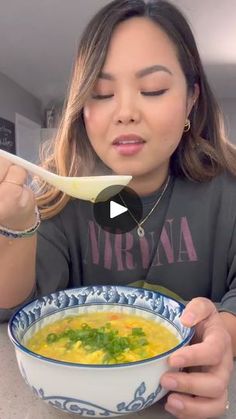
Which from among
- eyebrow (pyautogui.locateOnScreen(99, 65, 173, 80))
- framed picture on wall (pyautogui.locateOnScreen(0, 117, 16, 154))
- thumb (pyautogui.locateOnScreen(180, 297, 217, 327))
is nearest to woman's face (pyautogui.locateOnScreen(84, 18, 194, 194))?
eyebrow (pyautogui.locateOnScreen(99, 65, 173, 80))

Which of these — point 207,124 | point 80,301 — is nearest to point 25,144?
point 207,124

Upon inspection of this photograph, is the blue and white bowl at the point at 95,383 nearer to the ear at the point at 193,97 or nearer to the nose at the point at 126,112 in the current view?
the nose at the point at 126,112

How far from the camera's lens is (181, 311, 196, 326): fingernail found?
0.47 metres

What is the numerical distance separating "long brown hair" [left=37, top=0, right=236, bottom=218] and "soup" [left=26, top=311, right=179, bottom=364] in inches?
14.9

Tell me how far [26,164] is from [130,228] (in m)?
0.39

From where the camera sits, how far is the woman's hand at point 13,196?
0.55 m

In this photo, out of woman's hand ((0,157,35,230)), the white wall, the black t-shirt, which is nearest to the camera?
woman's hand ((0,157,35,230))

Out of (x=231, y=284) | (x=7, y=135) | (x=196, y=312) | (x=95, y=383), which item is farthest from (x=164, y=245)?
(x=7, y=135)

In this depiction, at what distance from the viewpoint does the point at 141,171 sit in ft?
2.66

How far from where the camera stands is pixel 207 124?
989 mm

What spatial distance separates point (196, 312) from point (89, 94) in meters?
0.51

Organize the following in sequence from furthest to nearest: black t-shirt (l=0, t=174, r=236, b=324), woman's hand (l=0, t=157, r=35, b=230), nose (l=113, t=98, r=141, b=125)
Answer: black t-shirt (l=0, t=174, r=236, b=324) → nose (l=113, t=98, r=141, b=125) → woman's hand (l=0, t=157, r=35, b=230)

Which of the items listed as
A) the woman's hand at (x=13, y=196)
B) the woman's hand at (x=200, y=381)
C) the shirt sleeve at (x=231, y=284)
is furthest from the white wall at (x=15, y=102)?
the woman's hand at (x=200, y=381)
